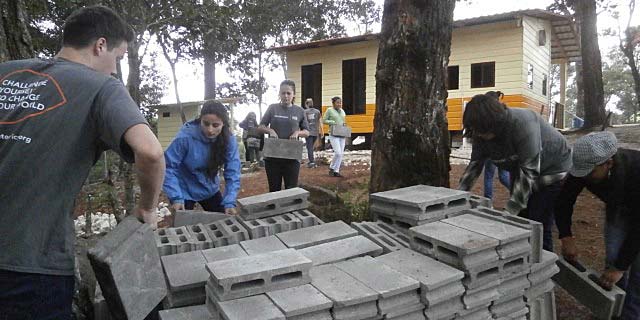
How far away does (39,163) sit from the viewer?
6.10 feet

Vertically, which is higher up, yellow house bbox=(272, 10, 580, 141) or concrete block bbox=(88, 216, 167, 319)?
yellow house bbox=(272, 10, 580, 141)

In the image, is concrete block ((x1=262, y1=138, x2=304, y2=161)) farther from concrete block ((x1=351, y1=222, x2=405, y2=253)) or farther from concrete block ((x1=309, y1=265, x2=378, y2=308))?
concrete block ((x1=309, y1=265, x2=378, y2=308))

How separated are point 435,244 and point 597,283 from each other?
4.73 feet

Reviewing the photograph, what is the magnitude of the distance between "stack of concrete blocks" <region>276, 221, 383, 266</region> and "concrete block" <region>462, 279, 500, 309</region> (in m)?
0.59

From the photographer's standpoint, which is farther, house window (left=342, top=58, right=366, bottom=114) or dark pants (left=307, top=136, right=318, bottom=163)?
house window (left=342, top=58, right=366, bottom=114)

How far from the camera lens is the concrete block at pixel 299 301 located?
1.87 m

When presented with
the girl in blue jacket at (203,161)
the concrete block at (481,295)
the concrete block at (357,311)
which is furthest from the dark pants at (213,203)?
the concrete block at (481,295)

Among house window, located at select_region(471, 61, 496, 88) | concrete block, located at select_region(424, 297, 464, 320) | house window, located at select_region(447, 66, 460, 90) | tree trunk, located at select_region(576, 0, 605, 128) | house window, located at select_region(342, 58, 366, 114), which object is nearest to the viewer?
concrete block, located at select_region(424, 297, 464, 320)

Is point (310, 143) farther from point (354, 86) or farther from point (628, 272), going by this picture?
point (628, 272)

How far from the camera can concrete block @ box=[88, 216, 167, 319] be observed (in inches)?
76.5

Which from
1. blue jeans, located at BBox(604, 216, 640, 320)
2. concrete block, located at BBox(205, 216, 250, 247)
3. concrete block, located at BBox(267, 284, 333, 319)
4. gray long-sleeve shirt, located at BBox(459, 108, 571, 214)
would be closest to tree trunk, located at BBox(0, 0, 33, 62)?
concrete block, located at BBox(205, 216, 250, 247)

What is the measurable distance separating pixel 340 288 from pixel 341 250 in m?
0.58

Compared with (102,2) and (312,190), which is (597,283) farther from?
(102,2)

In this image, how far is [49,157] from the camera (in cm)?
187
